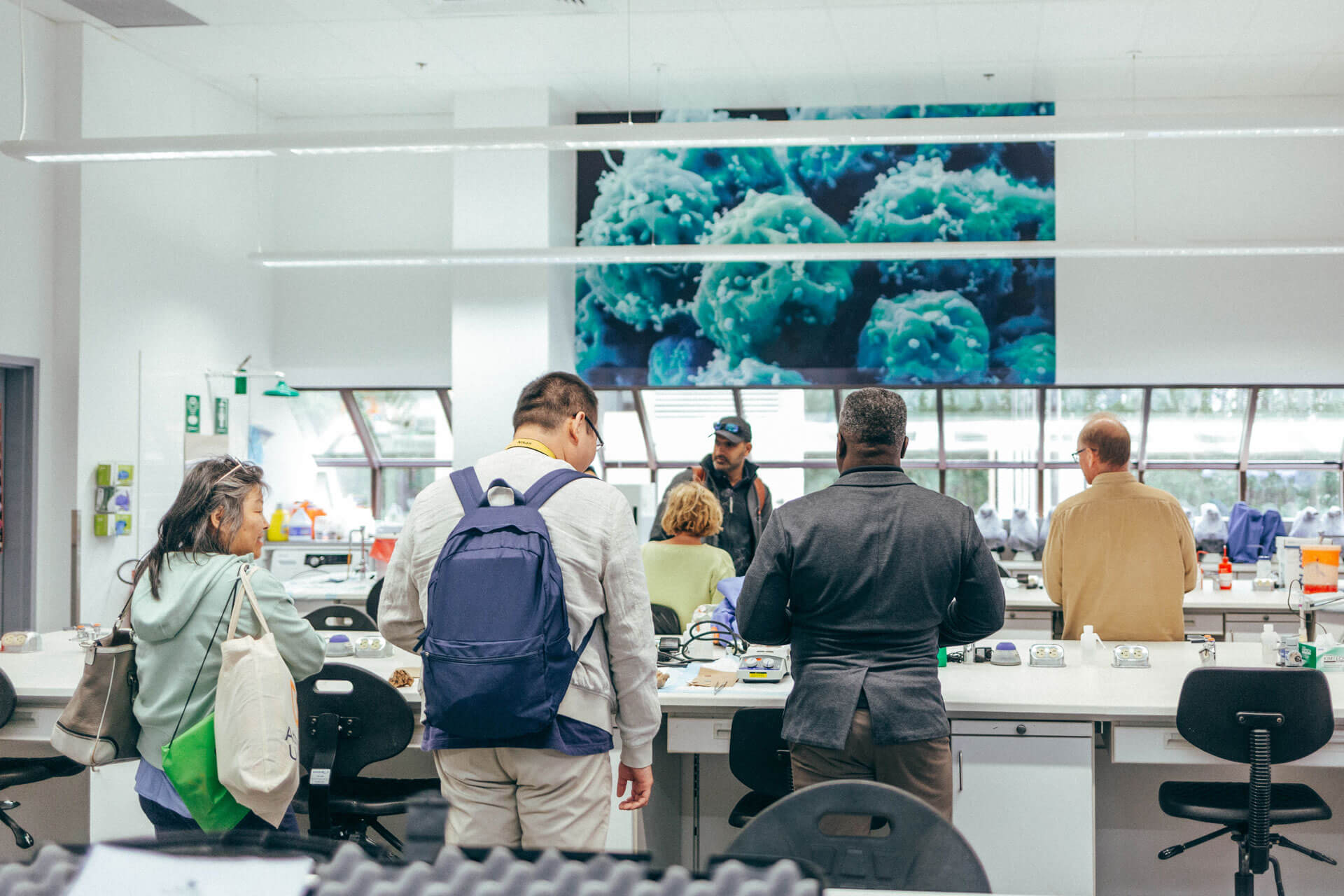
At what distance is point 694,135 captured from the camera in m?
4.94

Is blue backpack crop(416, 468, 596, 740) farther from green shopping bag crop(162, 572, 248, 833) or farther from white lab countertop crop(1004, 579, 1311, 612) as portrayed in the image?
white lab countertop crop(1004, 579, 1311, 612)

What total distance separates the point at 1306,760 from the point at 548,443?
7.23ft

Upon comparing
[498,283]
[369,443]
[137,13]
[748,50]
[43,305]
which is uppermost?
[748,50]

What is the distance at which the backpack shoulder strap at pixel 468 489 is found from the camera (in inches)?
81.5

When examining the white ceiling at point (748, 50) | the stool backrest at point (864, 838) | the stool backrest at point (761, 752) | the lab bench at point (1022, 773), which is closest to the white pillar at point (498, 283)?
the white ceiling at point (748, 50)

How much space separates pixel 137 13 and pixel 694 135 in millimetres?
3750

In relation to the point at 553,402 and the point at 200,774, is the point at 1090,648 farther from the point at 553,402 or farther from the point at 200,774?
the point at 200,774

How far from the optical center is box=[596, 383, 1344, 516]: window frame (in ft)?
27.5

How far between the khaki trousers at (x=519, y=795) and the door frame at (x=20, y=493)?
5.44 metres

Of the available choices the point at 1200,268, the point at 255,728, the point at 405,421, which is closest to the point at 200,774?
the point at 255,728

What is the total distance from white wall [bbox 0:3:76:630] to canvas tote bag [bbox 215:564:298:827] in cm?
500

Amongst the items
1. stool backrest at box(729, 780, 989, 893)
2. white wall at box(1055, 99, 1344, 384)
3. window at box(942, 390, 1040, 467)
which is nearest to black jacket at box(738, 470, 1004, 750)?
stool backrest at box(729, 780, 989, 893)

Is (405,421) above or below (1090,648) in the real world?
above

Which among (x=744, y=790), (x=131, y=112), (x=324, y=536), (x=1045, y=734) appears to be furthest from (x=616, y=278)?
(x=1045, y=734)
